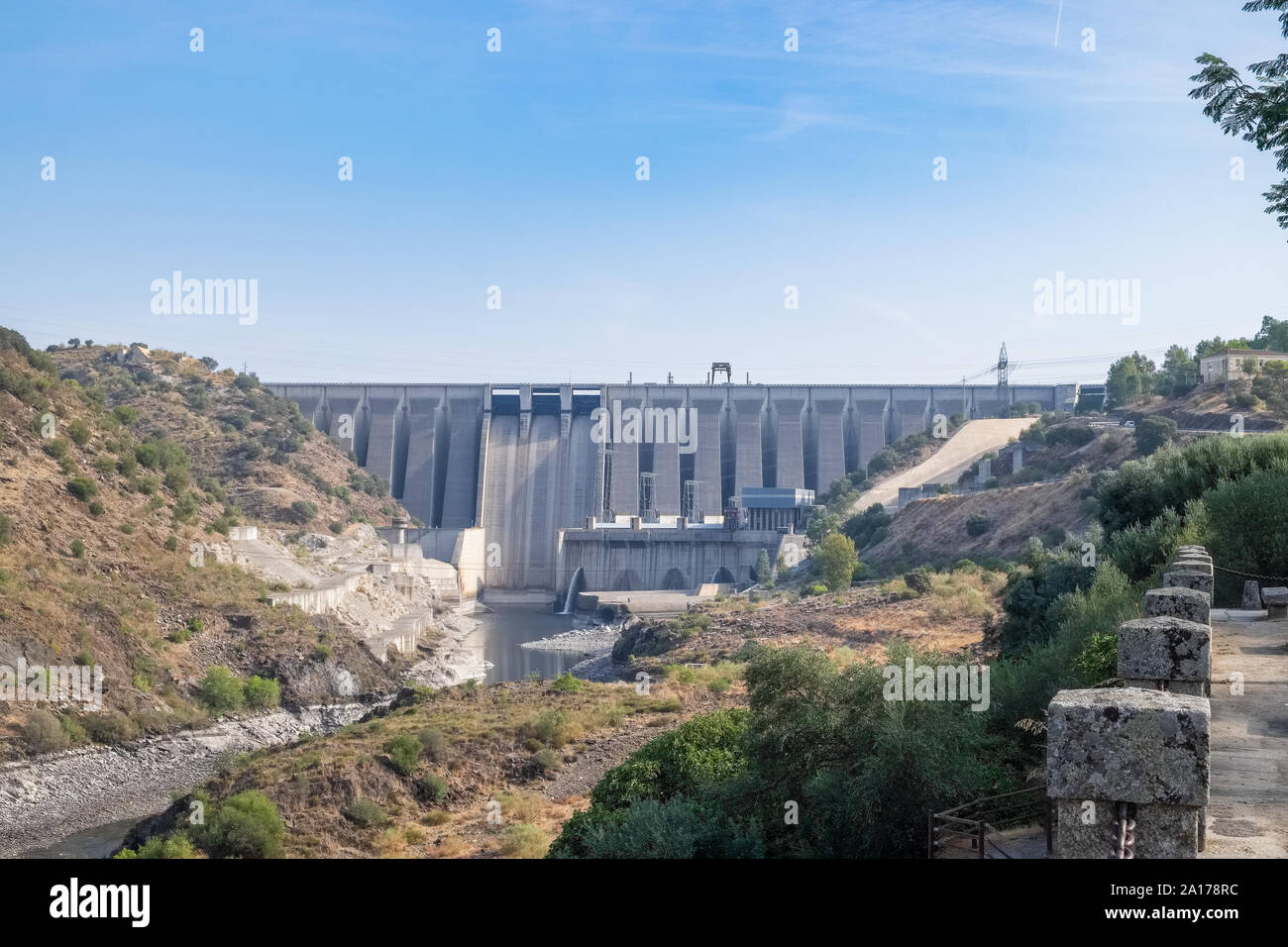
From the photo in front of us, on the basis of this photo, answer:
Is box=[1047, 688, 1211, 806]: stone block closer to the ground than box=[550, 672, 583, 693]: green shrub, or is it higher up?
higher up

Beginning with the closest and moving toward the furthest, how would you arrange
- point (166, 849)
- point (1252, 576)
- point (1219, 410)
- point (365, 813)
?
point (1252, 576), point (166, 849), point (365, 813), point (1219, 410)

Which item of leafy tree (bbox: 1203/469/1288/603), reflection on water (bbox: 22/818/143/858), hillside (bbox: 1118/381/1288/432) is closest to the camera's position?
leafy tree (bbox: 1203/469/1288/603)

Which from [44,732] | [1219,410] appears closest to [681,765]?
[44,732]

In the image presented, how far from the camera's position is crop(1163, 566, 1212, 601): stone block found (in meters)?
9.98

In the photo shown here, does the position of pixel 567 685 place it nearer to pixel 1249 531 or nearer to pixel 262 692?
pixel 262 692

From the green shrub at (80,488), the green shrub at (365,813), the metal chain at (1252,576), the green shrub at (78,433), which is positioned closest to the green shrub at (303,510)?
the green shrub at (78,433)

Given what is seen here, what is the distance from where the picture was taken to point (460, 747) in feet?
84.5

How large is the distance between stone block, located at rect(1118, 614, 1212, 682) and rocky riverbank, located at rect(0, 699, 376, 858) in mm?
21189

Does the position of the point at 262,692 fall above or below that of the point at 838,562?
below

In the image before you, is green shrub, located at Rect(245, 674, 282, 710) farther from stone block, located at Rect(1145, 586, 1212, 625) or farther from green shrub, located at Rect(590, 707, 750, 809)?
stone block, located at Rect(1145, 586, 1212, 625)

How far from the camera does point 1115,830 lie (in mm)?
4598

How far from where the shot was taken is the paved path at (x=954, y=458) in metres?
68.1

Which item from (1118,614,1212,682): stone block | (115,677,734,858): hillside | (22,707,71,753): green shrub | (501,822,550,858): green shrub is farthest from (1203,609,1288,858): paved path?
(22,707,71,753): green shrub

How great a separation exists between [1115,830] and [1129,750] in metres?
0.33
